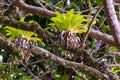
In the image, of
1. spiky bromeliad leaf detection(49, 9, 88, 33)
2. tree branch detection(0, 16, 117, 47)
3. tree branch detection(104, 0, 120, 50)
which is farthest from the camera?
tree branch detection(0, 16, 117, 47)

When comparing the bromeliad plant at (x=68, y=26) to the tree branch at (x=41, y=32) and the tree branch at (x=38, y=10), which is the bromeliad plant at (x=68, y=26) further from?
the tree branch at (x=38, y=10)

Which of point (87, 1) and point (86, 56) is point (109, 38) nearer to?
point (86, 56)

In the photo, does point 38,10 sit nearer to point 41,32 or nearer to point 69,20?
point 41,32

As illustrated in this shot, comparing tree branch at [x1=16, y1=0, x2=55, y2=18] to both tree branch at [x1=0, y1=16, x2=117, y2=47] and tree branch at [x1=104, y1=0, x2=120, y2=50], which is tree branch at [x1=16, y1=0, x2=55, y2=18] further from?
tree branch at [x1=104, y1=0, x2=120, y2=50]

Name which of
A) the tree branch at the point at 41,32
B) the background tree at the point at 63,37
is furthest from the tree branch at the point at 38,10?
the tree branch at the point at 41,32

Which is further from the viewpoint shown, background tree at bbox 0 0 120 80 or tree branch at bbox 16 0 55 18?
tree branch at bbox 16 0 55 18

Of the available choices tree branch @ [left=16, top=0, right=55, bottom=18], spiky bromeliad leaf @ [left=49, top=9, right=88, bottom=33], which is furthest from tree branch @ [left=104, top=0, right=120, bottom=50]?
tree branch @ [left=16, top=0, right=55, bottom=18]

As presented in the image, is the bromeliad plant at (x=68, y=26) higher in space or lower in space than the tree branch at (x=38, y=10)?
lower

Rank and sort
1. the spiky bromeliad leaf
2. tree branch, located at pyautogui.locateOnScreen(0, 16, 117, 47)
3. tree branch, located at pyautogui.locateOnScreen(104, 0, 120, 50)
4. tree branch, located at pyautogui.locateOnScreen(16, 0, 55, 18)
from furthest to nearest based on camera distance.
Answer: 1. tree branch, located at pyautogui.locateOnScreen(16, 0, 55, 18)
2. tree branch, located at pyautogui.locateOnScreen(0, 16, 117, 47)
3. the spiky bromeliad leaf
4. tree branch, located at pyautogui.locateOnScreen(104, 0, 120, 50)

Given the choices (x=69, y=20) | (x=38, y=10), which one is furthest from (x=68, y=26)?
(x=38, y=10)

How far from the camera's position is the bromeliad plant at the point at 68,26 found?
1.09 meters

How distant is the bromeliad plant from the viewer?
109 cm

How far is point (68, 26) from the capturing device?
112 cm

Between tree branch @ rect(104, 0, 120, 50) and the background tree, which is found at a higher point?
tree branch @ rect(104, 0, 120, 50)
